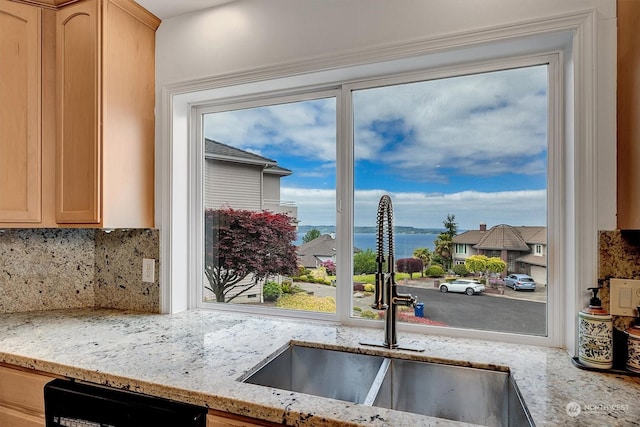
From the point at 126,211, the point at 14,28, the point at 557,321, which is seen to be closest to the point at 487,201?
the point at 557,321

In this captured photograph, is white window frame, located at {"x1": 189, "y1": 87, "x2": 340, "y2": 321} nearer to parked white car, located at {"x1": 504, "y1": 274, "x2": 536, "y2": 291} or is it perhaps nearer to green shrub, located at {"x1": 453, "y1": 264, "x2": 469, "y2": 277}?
green shrub, located at {"x1": 453, "y1": 264, "x2": 469, "y2": 277}

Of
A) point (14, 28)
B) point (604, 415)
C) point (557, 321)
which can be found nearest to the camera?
point (604, 415)

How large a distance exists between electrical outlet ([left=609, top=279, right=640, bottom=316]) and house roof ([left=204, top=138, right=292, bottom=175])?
4.33ft

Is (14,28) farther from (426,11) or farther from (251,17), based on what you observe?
(426,11)

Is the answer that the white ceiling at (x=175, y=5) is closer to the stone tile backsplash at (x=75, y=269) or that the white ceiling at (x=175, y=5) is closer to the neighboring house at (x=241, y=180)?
the neighboring house at (x=241, y=180)

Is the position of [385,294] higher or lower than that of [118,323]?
higher

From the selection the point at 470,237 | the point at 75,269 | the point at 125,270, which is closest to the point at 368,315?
the point at 470,237

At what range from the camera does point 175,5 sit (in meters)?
1.68

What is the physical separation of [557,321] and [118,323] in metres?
1.77

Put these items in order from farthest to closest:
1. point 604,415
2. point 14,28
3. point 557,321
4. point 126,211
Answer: point 126,211
point 14,28
point 557,321
point 604,415

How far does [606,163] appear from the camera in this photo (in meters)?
1.16

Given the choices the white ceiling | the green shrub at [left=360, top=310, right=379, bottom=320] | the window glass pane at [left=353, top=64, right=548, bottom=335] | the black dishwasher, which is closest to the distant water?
the window glass pane at [left=353, top=64, right=548, bottom=335]

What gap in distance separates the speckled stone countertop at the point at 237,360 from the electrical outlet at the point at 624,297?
0.66 ft

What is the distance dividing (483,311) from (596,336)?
0.40m
